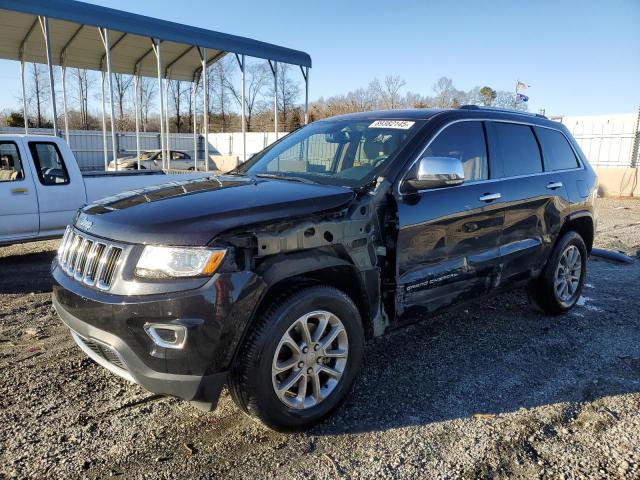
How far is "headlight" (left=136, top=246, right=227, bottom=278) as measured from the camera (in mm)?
2414

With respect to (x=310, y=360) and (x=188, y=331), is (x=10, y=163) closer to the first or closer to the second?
(x=188, y=331)

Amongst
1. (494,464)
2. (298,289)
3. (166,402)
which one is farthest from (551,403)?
(166,402)

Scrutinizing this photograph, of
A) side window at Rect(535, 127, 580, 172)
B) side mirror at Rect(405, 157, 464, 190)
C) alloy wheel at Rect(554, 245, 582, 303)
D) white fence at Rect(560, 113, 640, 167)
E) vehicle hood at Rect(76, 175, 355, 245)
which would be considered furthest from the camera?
white fence at Rect(560, 113, 640, 167)

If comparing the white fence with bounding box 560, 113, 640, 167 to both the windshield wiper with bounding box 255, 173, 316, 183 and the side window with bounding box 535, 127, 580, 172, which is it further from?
the windshield wiper with bounding box 255, 173, 316, 183

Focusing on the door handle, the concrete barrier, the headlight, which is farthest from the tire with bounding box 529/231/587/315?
the concrete barrier

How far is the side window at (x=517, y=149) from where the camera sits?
421 centimetres

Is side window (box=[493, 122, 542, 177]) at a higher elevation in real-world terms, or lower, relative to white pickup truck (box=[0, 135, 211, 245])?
higher

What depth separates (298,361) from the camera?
2771 millimetres

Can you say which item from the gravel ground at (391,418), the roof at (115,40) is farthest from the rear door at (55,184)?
the roof at (115,40)

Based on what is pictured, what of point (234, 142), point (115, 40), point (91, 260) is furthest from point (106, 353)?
point (234, 142)

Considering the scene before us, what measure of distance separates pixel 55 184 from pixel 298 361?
566 centimetres

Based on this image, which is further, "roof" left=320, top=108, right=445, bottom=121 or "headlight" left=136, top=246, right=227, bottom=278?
"roof" left=320, top=108, right=445, bottom=121

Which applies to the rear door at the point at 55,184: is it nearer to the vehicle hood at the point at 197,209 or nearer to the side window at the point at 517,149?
the vehicle hood at the point at 197,209

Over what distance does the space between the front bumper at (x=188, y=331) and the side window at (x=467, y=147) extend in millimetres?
1907
